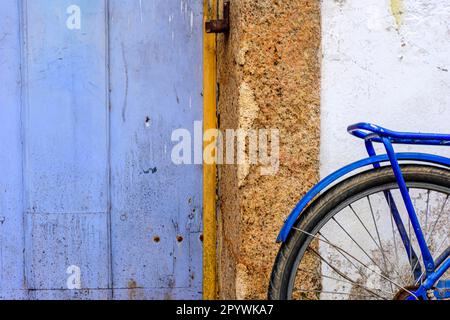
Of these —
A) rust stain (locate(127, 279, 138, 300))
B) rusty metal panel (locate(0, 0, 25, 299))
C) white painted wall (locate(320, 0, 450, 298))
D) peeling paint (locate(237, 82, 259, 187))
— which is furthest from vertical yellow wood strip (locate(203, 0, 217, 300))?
rusty metal panel (locate(0, 0, 25, 299))

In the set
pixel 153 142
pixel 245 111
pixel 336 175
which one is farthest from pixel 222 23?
pixel 336 175

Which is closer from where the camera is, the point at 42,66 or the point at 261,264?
the point at 261,264

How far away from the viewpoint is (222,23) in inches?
108

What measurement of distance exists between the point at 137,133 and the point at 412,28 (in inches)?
44.0

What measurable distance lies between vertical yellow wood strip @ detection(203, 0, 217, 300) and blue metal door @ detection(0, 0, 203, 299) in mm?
33

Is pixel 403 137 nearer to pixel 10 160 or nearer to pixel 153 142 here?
pixel 153 142

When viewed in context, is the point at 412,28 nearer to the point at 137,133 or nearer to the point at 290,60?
the point at 290,60

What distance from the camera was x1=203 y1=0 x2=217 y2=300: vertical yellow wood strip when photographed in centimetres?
294

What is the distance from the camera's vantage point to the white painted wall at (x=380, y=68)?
8.61ft

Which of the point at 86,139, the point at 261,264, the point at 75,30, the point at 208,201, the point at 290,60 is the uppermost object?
the point at 75,30

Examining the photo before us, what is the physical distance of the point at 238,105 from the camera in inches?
101

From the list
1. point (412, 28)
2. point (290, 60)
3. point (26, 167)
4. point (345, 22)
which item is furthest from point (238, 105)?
point (26, 167)

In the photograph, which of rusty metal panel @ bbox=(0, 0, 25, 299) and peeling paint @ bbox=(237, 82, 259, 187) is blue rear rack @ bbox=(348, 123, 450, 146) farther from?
rusty metal panel @ bbox=(0, 0, 25, 299)

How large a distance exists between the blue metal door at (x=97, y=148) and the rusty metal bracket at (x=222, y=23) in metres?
0.17
